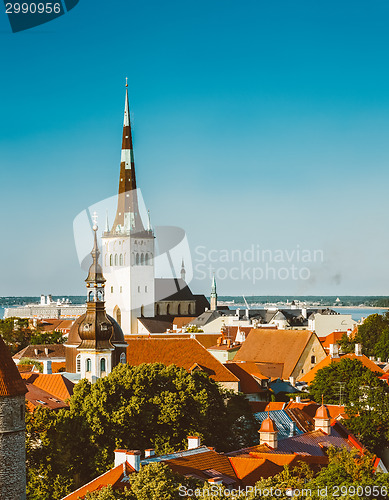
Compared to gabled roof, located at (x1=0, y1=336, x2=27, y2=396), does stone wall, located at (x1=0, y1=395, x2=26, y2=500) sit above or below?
below

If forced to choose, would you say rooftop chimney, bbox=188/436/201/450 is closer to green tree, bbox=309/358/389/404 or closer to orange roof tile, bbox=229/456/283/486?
orange roof tile, bbox=229/456/283/486

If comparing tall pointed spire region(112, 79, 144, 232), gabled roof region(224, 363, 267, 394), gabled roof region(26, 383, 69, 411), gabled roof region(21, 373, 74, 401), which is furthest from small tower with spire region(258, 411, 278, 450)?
tall pointed spire region(112, 79, 144, 232)

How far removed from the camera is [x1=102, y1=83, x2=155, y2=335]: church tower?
336 ft

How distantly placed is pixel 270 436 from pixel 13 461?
8823 mm

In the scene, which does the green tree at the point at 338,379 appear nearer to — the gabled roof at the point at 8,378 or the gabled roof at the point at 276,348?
the gabled roof at the point at 276,348

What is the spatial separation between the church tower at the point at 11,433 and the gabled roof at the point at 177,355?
24.6 metres

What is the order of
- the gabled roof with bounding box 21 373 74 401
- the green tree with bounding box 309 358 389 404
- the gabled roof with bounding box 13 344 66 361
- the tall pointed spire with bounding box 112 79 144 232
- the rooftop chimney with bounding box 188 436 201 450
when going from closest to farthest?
the rooftop chimney with bounding box 188 436 201 450, the gabled roof with bounding box 21 373 74 401, the green tree with bounding box 309 358 389 404, the gabled roof with bounding box 13 344 66 361, the tall pointed spire with bounding box 112 79 144 232

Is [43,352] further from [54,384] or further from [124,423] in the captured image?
[124,423]

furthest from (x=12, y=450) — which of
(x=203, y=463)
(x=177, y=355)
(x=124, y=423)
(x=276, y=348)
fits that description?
(x=276, y=348)

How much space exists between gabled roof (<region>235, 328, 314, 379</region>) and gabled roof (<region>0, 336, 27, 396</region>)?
3716 centimetres

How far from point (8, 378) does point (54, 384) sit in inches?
622

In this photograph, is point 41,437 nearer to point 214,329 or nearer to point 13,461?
point 13,461

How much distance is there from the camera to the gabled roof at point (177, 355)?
50250mm

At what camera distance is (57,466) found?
27.7 meters
